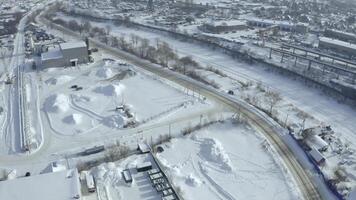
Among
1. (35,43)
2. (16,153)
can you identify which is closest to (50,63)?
(35,43)

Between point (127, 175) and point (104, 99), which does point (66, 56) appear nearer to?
point (104, 99)

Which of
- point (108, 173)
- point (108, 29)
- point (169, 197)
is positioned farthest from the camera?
point (108, 29)

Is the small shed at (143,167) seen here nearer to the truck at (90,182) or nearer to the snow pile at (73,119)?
the truck at (90,182)

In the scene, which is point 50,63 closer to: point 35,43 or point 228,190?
point 35,43

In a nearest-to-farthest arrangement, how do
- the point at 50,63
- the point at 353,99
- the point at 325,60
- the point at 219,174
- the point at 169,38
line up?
1. the point at 219,174
2. the point at 353,99
3. the point at 50,63
4. the point at 325,60
5. the point at 169,38

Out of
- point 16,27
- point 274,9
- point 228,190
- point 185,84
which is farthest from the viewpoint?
point 274,9

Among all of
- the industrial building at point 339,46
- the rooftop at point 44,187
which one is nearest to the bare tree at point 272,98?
the industrial building at point 339,46

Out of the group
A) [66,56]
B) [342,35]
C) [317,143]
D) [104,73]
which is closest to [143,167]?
[317,143]
